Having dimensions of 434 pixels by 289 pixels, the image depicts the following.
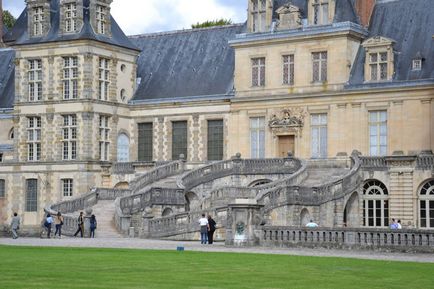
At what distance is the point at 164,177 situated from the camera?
52.4m

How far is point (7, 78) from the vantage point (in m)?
61.8

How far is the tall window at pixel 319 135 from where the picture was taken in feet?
169

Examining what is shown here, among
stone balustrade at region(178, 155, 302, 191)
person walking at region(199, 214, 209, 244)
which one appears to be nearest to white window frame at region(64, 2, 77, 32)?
stone balustrade at region(178, 155, 302, 191)

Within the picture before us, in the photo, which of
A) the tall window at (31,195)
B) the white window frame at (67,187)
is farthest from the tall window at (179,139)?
the tall window at (31,195)

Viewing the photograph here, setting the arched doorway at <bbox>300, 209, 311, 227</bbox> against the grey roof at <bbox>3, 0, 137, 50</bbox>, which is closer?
the arched doorway at <bbox>300, 209, 311, 227</bbox>

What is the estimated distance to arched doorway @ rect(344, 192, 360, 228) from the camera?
47625 millimetres

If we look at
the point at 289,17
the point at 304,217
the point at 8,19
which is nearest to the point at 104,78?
the point at 289,17

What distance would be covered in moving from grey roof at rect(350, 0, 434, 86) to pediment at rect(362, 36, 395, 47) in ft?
2.42

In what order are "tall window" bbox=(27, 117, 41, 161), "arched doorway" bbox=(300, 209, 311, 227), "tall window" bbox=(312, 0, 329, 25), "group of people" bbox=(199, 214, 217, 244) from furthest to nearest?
1. "tall window" bbox=(27, 117, 41, 161)
2. "tall window" bbox=(312, 0, 329, 25)
3. "arched doorway" bbox=(300, 209, 311, 227)
4. "group of people" bbox=(199, 214, 217, 244)

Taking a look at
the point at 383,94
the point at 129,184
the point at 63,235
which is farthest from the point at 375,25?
the point at 63,235

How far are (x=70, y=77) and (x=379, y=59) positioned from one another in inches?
602

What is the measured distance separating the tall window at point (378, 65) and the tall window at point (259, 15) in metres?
5.89

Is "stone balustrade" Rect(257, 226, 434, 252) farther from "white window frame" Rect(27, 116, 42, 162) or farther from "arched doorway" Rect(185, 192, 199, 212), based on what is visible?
"white window frame" Rect(27, 116, 42, 162)

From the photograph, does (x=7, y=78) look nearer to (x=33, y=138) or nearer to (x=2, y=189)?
(x=33, y=138)
